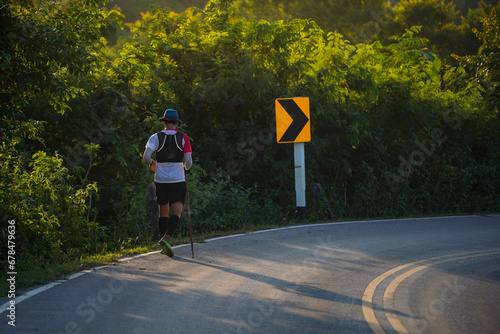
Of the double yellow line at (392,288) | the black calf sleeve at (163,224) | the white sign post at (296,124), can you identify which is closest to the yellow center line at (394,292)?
the double yellow line at (392,288)

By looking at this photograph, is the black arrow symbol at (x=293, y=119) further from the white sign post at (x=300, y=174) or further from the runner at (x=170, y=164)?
the runner at (x=170, y=164)

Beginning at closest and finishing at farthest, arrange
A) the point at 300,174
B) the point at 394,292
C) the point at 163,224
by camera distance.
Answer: the point at 394,292 → the point at 163,224 → the point at 300,174

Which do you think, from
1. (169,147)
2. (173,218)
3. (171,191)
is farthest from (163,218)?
(169,147)

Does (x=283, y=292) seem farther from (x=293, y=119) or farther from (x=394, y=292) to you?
(x=293, y=119)

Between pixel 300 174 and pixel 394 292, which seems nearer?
pixel 394 292

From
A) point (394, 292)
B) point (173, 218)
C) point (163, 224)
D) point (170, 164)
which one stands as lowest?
point (394, 292)

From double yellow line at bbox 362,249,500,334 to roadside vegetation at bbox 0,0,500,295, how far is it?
4020mm

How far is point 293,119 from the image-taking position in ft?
47.4

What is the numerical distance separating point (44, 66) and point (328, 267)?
542 cm

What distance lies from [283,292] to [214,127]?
994cm

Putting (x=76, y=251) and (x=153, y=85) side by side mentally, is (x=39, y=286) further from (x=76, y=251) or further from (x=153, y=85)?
(x=153, y=85)

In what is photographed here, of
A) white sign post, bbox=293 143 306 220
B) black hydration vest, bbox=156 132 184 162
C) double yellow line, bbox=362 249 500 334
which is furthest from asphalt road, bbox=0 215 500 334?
white sign post, bbox=293 143 306 220

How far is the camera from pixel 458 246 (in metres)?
10.9

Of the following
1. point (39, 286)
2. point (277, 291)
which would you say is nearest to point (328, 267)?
point (277, 291)
